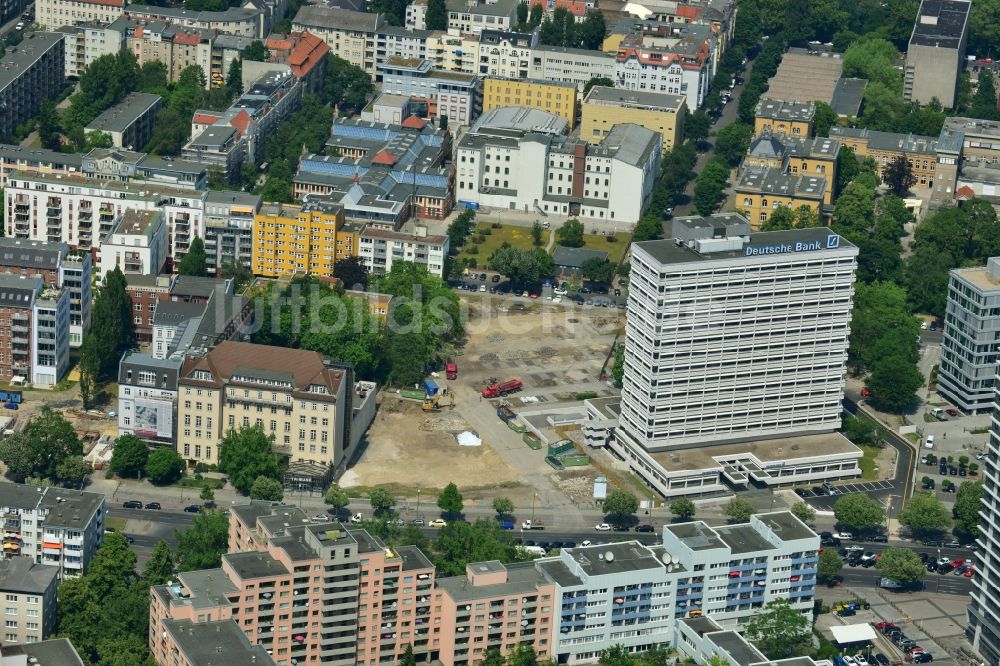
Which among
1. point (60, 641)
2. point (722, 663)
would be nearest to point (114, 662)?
point (60, 641)

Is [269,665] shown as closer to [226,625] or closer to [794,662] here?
[226,625]

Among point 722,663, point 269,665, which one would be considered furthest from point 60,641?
point 722,663

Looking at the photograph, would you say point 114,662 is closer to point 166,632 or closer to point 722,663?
point 166,632

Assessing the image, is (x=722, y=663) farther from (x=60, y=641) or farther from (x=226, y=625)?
(x=60, y=641)
